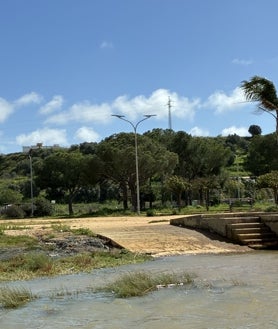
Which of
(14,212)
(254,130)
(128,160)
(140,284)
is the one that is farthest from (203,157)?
(254,130)

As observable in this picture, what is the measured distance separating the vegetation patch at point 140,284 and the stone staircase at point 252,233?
974cm

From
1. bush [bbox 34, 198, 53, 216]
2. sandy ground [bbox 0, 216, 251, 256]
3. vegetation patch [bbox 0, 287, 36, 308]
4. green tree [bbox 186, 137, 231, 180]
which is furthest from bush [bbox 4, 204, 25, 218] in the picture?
vegetation patch [bbox 0, 287, 36, 308]

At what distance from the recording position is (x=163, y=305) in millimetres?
12242

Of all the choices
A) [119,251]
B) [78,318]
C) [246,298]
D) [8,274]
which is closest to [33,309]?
[78,318]

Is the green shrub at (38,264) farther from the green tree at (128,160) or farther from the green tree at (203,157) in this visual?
the green tree at (203,157)

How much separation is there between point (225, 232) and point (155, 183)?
231ft

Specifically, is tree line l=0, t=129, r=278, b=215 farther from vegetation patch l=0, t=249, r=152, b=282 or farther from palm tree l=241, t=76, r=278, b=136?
vegetation patch l=0, t=249, r=152, b=282

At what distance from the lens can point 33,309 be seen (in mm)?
12430

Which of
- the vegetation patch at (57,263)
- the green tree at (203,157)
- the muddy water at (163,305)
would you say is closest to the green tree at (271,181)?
the vegetation patch at (57,263)

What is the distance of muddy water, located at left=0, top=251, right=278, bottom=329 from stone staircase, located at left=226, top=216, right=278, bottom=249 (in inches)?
279

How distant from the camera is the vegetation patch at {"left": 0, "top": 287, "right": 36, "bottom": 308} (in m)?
12.7

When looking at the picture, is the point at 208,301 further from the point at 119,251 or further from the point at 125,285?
the point at 119,251

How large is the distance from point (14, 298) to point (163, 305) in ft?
10.9

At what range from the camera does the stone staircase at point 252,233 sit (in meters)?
24.4
